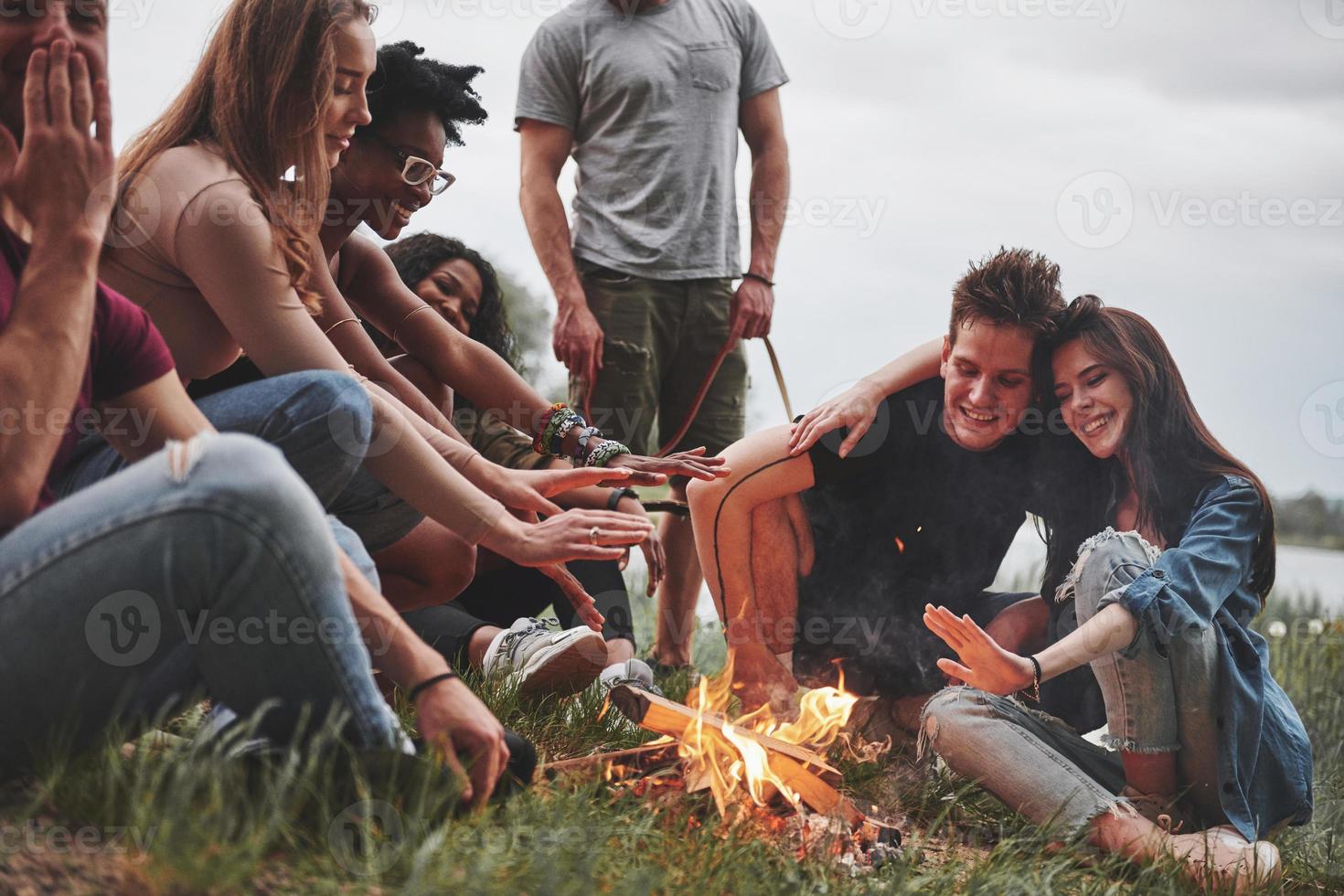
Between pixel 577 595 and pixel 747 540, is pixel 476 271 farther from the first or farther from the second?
pixel 577 595

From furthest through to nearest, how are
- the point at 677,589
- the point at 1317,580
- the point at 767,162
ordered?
the point at 1317,580, the point at 767,162, the point at 677,589

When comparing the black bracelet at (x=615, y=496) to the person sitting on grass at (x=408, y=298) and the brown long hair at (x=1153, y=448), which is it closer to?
the person sitting on grass at (x=408, y=298)

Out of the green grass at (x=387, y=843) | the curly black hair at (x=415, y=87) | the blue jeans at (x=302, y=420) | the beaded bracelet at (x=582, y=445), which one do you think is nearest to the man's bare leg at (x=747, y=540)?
the beaded bracelet at (x=582, y=445)

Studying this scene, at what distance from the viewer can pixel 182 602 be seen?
1698mm

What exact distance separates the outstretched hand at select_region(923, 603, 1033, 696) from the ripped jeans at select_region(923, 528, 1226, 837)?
2.1 inches

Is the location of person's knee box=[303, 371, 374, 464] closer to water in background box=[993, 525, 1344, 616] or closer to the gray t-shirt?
the gray t-shirt

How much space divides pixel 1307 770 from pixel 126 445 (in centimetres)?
289

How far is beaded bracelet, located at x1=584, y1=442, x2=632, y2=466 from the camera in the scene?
10.2ft

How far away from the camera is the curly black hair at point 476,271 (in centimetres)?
446

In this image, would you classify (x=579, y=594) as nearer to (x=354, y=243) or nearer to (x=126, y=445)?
(x=126, y=445)

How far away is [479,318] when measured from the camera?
4605 millimetres

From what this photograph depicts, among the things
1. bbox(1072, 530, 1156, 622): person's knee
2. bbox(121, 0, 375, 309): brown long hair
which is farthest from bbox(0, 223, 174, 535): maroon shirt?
bbox(1072, 530, 1156, 622): person's knee

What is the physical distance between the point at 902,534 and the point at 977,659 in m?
0.47

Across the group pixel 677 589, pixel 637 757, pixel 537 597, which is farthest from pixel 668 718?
pixel 677 589
